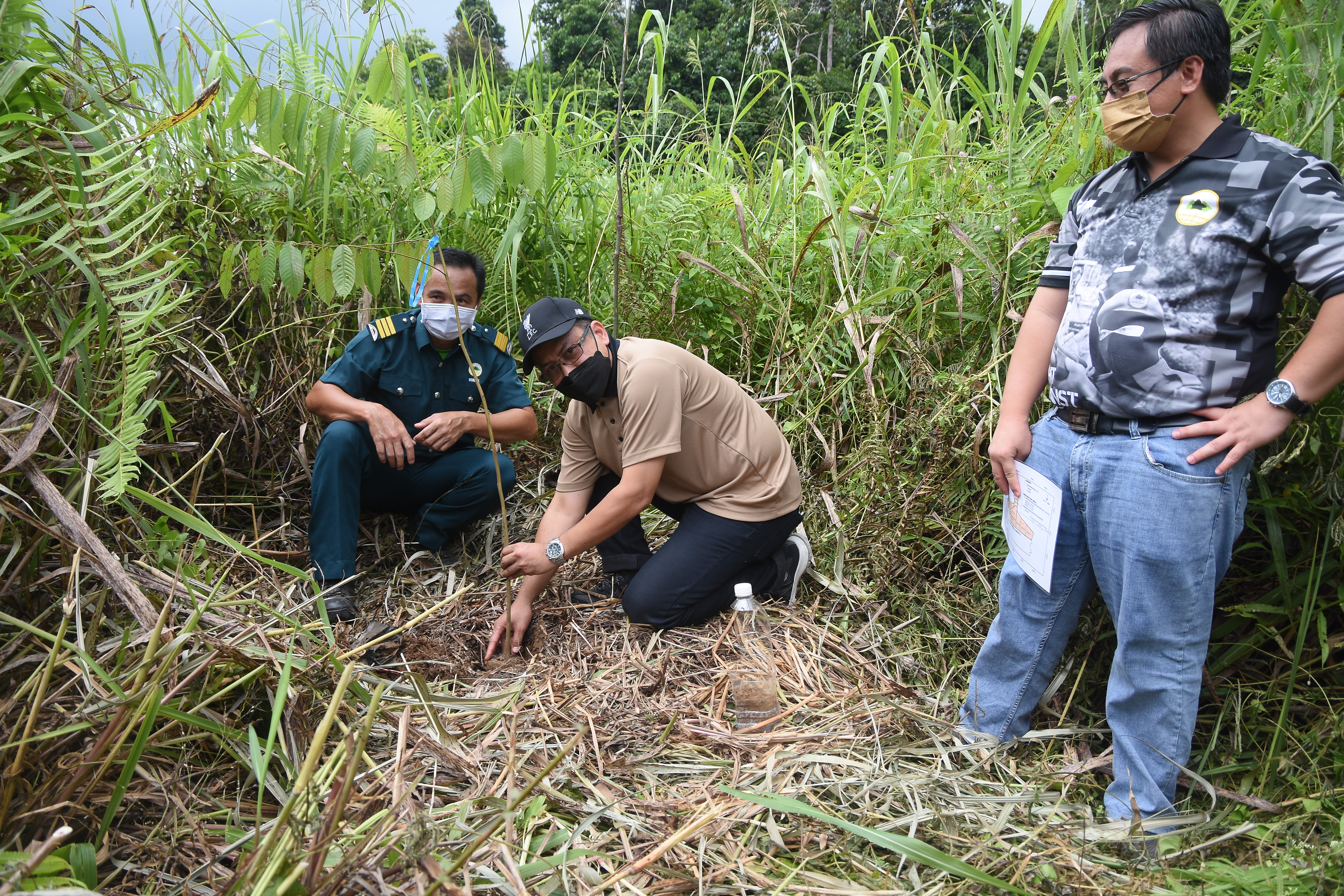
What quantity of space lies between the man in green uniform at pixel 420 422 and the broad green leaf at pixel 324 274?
1.38 ft

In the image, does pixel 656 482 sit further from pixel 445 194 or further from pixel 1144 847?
pixel 1144 847

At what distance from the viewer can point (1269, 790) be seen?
1.95 meters

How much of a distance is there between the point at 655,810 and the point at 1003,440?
123cm

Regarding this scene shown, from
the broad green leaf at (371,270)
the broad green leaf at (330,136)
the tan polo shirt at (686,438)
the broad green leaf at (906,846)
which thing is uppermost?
the broad green leaf at (330,136)

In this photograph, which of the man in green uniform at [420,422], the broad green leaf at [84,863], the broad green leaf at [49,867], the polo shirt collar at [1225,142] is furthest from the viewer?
the man in green uniform at [420,422]

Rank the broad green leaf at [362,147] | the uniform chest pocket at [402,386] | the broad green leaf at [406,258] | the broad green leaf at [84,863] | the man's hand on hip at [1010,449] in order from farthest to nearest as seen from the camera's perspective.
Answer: the uniform chest pocket at [402,386] < the broad green leaf at [362,147] < the broad green leaf at [406,258] < the man's hand on hip at [1010,449] < the broad green leaf at [84,863]

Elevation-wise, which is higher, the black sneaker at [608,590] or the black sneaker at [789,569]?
the black sneaker at [789,569]

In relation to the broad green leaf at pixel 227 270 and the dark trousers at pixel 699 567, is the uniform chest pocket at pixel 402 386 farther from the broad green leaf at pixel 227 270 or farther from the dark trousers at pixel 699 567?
the dark trousers at pixel 699 567

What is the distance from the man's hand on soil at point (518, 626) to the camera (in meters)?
2.67

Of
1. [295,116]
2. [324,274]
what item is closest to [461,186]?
[295,116]

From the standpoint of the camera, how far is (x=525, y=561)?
2.55 m

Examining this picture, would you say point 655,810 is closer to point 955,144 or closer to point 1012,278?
point 1012,278

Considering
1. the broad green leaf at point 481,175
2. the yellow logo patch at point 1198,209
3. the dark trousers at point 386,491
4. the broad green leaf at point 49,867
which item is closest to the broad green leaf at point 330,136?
the broad green leaf at point 481,175

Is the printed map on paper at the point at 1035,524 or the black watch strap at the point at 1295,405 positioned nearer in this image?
the black watch strap at the point at 1295,405
